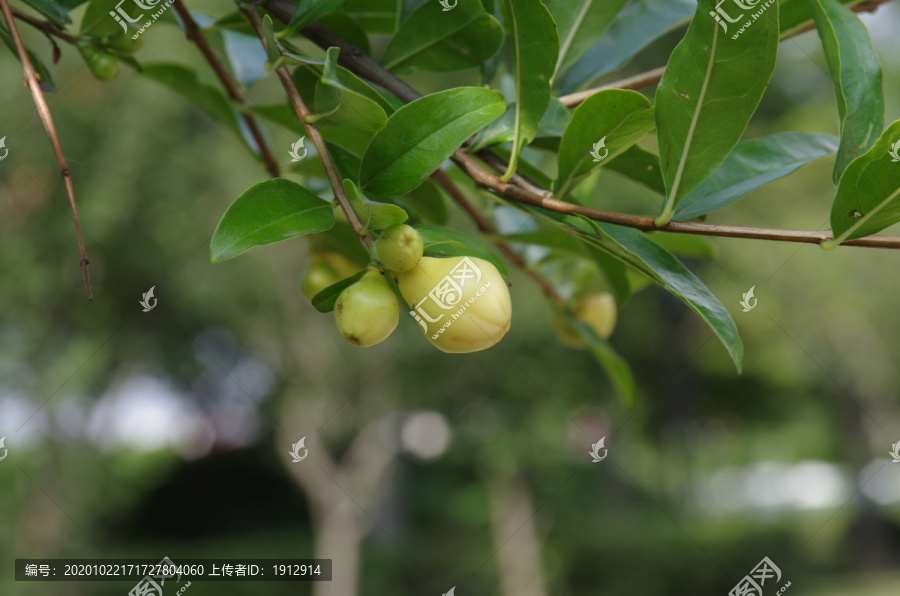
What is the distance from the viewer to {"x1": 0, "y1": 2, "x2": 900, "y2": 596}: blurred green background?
246 inches

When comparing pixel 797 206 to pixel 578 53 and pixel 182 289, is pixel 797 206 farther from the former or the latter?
pixel 578 53

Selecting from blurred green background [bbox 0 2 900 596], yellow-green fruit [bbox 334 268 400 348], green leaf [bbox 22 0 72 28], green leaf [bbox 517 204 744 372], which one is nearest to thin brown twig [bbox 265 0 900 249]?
green leaf [bbox 517 204 744 372]

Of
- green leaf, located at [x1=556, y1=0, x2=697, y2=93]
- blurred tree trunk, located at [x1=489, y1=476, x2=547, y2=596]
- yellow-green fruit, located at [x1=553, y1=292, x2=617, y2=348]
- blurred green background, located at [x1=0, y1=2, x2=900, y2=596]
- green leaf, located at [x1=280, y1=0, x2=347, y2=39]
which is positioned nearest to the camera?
green leaf, located at [x1=280, y1=0, x2=347, y2=39]

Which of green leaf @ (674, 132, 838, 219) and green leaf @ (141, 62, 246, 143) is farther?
green leaf @ (141, 62, 246, 143)

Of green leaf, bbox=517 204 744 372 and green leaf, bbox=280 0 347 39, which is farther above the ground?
→ green leaf, bbox=280 0 347 39

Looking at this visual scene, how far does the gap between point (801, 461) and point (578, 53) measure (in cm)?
1635

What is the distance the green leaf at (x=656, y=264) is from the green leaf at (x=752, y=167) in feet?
0.17

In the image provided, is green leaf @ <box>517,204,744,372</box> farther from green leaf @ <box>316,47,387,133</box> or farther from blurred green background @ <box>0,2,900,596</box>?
blurred green background @ <box>0,2,900,596</box>

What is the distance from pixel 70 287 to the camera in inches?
268

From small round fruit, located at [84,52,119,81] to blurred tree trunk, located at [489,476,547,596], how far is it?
797 cm

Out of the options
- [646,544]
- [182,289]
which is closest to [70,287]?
[182,289]

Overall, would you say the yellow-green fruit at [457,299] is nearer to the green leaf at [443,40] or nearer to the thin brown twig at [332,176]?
the thin brown twig at [332,176]

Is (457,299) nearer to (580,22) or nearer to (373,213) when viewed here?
(373,213)

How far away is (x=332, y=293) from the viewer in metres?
0.48
